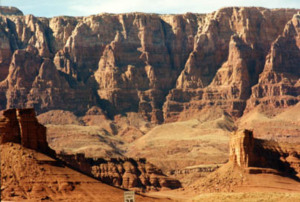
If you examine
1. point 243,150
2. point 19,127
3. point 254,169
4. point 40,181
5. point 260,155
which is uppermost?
point 19,127

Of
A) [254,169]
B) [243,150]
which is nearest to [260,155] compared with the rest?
[243,150]

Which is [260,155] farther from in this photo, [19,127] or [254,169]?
[19,127]

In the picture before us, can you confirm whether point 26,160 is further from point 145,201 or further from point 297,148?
point 297,148

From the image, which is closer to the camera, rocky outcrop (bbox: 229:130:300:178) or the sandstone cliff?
the sandstone cliff

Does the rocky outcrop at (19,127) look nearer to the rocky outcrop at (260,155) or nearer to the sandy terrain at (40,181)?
the sandy terrain at (40,181)

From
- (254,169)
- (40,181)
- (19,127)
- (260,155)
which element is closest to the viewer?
(40,181)

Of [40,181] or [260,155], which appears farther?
[260,155]

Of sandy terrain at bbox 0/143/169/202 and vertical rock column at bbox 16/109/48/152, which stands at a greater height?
vertical rock column at bbox 16/109/48/152

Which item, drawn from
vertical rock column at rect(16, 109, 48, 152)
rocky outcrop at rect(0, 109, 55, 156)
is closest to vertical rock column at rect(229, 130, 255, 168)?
vertical rock column at rect(16, 109, 48, 152)

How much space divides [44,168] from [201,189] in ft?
155

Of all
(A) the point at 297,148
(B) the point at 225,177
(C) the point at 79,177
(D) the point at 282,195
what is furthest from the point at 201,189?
(D) the point at 282,195

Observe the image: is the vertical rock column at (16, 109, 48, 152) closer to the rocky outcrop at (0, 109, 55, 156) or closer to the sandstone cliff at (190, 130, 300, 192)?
the rocky outcrop at (0, 109, 55, 156)

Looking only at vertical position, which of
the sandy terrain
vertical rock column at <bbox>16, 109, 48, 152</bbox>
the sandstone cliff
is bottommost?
the sandstone cliff

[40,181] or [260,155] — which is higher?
[40,181]
